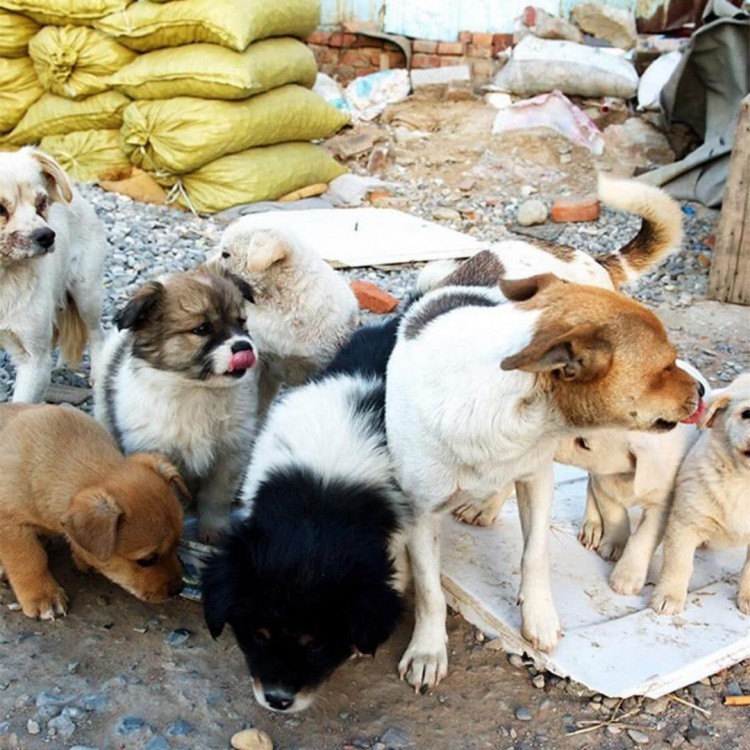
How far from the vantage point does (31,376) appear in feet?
15.3

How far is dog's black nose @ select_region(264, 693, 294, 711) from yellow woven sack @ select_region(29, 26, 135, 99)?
7896mm

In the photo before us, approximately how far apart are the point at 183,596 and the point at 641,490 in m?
1.90

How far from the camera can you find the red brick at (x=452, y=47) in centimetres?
1257

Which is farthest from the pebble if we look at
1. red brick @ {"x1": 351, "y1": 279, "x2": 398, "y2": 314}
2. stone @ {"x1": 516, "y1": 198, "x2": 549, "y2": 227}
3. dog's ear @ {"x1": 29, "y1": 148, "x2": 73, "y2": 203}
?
stone @ {"x1": 516, "y1": 198, "x2": 549, "y2": 227}

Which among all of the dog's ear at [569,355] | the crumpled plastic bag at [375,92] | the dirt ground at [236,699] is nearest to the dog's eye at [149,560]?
the dirt ground at [236,699]

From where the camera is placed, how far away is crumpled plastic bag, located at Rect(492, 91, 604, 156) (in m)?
11.2

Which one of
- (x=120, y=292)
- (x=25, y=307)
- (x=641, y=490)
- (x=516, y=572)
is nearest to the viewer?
(x=641, y=490)

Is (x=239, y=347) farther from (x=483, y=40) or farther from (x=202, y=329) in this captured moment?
(x=483, y=40)

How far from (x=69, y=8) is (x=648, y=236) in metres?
6.98

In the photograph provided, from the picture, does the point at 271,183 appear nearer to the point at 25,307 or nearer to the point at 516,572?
the point at 25,307

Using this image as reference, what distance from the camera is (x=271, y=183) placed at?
9219 millimetres

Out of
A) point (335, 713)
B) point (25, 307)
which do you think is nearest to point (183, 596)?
point (335, 713)

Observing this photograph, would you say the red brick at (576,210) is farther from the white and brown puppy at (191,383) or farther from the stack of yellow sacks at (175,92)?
the white and brown puppy at (191,383)

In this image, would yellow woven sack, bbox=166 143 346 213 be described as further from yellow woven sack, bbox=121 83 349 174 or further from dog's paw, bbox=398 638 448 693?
dog's paw, bbox=398 638 448 693
